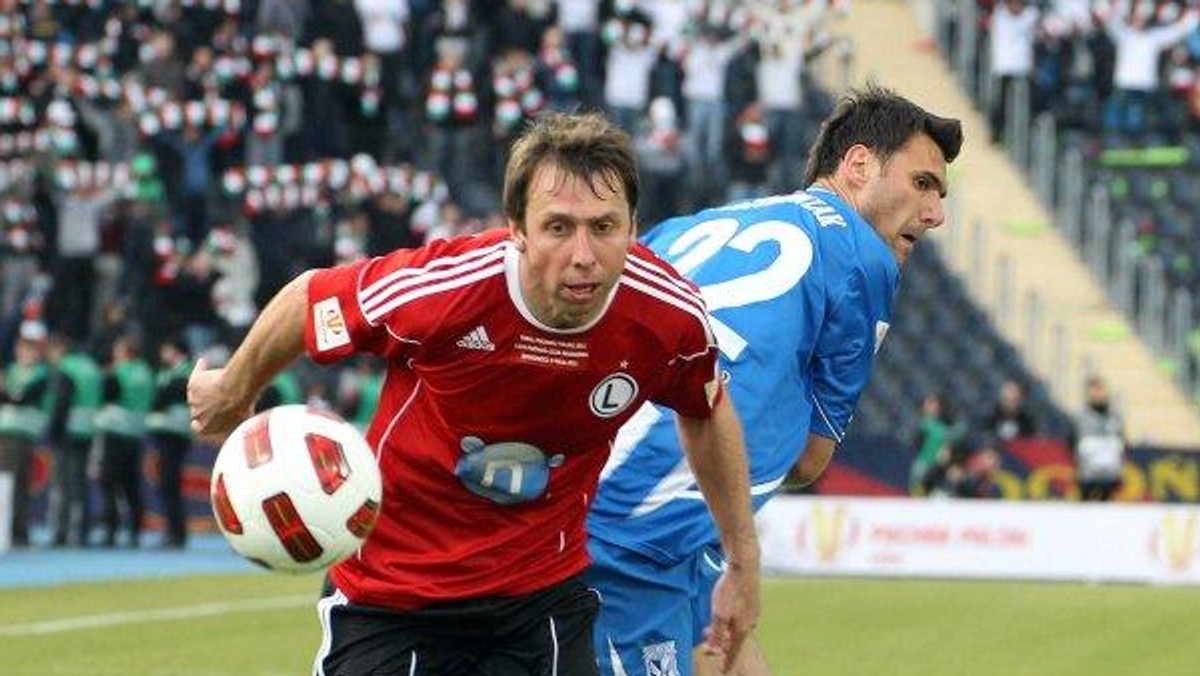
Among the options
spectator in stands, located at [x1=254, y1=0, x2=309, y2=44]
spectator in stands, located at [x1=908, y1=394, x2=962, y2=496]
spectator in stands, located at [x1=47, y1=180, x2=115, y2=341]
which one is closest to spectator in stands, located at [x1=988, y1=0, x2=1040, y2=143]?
spectator in stands, located at [x1=908, y1=394, x2=962, y2=496]

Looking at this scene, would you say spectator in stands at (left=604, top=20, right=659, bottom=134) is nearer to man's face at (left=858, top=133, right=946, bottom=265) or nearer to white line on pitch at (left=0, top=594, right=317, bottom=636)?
white line on pitch at (left=0, top=594, right=317, bottom=636)

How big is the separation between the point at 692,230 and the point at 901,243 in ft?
2.15

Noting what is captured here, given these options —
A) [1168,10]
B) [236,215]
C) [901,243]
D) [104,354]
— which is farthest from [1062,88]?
[901,243]

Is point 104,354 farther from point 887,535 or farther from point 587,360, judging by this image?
point 587,360

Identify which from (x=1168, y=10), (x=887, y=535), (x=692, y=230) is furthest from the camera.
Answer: (x=1168, y=10)

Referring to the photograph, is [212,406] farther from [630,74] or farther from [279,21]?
[630,74]

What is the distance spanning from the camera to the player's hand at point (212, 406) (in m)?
6.70

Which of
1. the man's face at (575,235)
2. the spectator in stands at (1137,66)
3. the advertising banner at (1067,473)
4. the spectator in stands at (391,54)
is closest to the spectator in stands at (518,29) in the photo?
the spectator in stands at (391,54)

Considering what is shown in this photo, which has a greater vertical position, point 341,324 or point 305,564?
point 341,324

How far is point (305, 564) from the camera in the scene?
259 inches

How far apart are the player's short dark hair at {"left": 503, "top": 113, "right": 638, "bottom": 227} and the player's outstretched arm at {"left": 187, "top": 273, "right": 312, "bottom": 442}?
571 mm

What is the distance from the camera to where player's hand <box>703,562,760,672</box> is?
687 cm

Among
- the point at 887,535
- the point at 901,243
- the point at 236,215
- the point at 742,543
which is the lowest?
the point at 887,535

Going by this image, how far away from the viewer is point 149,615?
18219 mm
